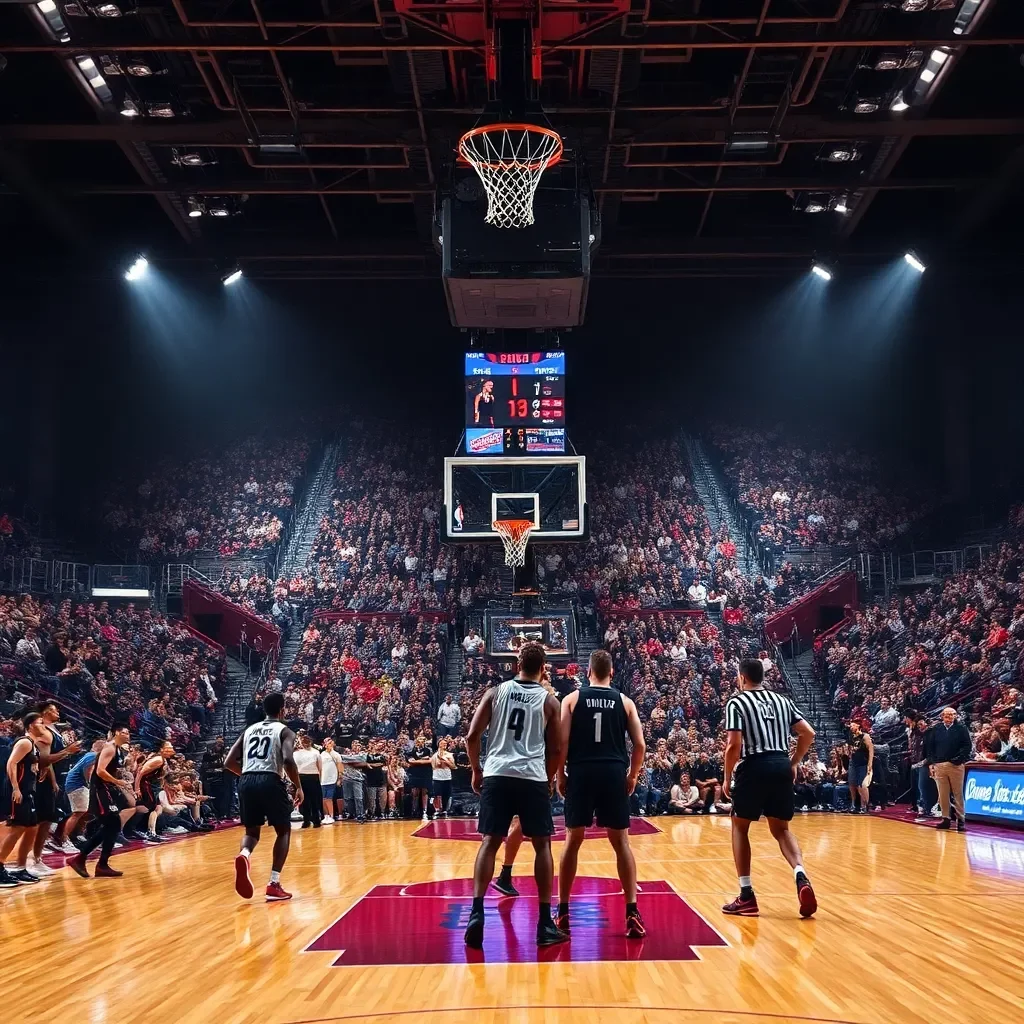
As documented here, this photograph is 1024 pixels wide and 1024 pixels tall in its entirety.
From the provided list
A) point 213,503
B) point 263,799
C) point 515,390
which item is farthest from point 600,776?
point 213,503

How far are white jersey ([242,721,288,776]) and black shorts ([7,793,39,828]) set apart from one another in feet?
9.44

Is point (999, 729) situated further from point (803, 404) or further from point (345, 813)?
point (803, 404)

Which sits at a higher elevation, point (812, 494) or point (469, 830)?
point (812, 494)

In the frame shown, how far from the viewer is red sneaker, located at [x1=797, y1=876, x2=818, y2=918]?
7.54 meters

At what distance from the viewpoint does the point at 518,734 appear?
271 inches

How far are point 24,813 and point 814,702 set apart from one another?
18.4 m

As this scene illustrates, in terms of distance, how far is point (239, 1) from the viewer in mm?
17812

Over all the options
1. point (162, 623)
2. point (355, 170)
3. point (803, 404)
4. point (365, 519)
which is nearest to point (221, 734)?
point (162, 623)

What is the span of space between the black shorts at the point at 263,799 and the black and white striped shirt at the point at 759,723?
11.9 feet

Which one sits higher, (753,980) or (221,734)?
(221,734)

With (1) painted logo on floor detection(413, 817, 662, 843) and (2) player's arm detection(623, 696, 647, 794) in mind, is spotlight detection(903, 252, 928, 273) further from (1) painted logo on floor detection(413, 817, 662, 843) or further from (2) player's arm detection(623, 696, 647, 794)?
(2) player's arm detection(623, 696, 647, 794)

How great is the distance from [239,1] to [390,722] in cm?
1321

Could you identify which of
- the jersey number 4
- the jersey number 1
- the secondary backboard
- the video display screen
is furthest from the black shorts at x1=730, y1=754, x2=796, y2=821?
the video display screen

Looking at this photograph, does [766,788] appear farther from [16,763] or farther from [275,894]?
[16,763]
